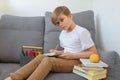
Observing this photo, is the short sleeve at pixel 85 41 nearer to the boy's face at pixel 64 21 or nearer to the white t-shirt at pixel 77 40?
the white t-shirt at pixel 77 40

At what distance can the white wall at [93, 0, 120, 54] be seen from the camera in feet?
6.82

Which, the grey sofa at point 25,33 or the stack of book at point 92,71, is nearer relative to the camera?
the stack of book at point 92,71

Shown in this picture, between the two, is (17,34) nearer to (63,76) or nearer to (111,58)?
(63,76)

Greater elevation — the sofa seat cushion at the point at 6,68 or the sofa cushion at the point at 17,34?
the sofa cushion at the point at 17,34

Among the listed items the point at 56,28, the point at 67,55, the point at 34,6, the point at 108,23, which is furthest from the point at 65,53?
the point at 34,6

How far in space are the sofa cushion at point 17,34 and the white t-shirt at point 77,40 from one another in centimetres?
43

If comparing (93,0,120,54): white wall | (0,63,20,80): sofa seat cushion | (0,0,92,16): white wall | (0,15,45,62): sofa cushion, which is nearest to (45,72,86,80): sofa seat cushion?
(0,63,20,80): sofa seat cushion

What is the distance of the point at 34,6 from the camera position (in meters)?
2.76

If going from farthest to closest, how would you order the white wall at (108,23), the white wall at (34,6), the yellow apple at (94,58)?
the white wall at (34,6)
the white wall at (108,23)
the yellow apple at (94,58)

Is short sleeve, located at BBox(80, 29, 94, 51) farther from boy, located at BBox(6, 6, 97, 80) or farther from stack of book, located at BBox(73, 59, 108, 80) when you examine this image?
stack of book, located at BBox(73, 59, 108, 80)

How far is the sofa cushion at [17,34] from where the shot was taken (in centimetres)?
234

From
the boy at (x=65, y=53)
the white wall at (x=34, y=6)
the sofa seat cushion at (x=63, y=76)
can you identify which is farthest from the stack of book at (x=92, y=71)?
the white wall at (x=34, y=6)

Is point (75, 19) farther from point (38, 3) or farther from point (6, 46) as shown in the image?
point (6, 46)

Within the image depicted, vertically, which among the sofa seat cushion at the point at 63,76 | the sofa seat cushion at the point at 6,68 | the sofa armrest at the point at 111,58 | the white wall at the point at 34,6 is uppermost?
the white wall at the point at 34,6
